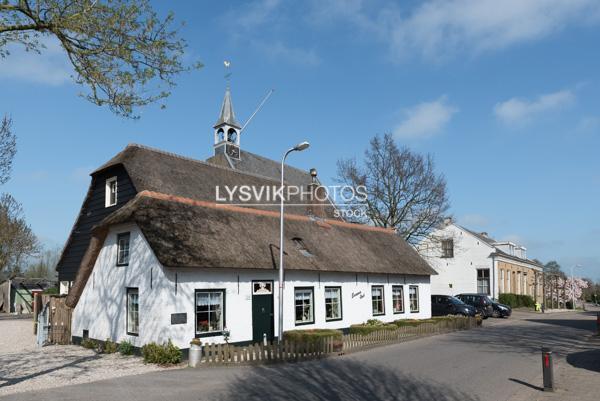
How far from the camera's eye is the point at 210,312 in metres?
17.4

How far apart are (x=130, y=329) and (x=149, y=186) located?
21.7 feet

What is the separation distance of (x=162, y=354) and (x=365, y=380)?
641 centimetres

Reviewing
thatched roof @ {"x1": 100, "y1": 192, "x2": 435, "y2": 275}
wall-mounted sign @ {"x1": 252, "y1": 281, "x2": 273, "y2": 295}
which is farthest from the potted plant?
wall-mounted sign @ {"x1": 252, "y1": 281, "x2": 273, "y2": 295}

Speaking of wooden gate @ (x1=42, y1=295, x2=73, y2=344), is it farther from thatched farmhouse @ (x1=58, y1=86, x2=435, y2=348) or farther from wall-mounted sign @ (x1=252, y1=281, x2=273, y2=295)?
wall-mounted sign @ (x1=252, y1=281, x2=273, y2=295)

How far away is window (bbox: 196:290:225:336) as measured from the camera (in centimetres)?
1700

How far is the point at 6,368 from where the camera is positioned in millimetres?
15008

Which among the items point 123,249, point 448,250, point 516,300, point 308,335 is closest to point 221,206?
point 123,249

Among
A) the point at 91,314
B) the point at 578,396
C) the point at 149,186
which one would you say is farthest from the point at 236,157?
the point at 578,396

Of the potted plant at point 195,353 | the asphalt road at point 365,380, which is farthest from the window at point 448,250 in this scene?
the potted plant at point 195,353

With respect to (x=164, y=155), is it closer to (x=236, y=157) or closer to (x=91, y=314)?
(x=91, y=314)

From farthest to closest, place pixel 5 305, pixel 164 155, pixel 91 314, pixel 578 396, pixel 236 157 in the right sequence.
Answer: pixel 5 305, pixel 236 157, pixel 164 155, pixel 91 314, pixel 578 396

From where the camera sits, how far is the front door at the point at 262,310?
1874 cm

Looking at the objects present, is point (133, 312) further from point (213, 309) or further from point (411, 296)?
point (411, 296)

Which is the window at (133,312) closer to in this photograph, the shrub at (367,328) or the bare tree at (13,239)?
the shrub at (367,328)
